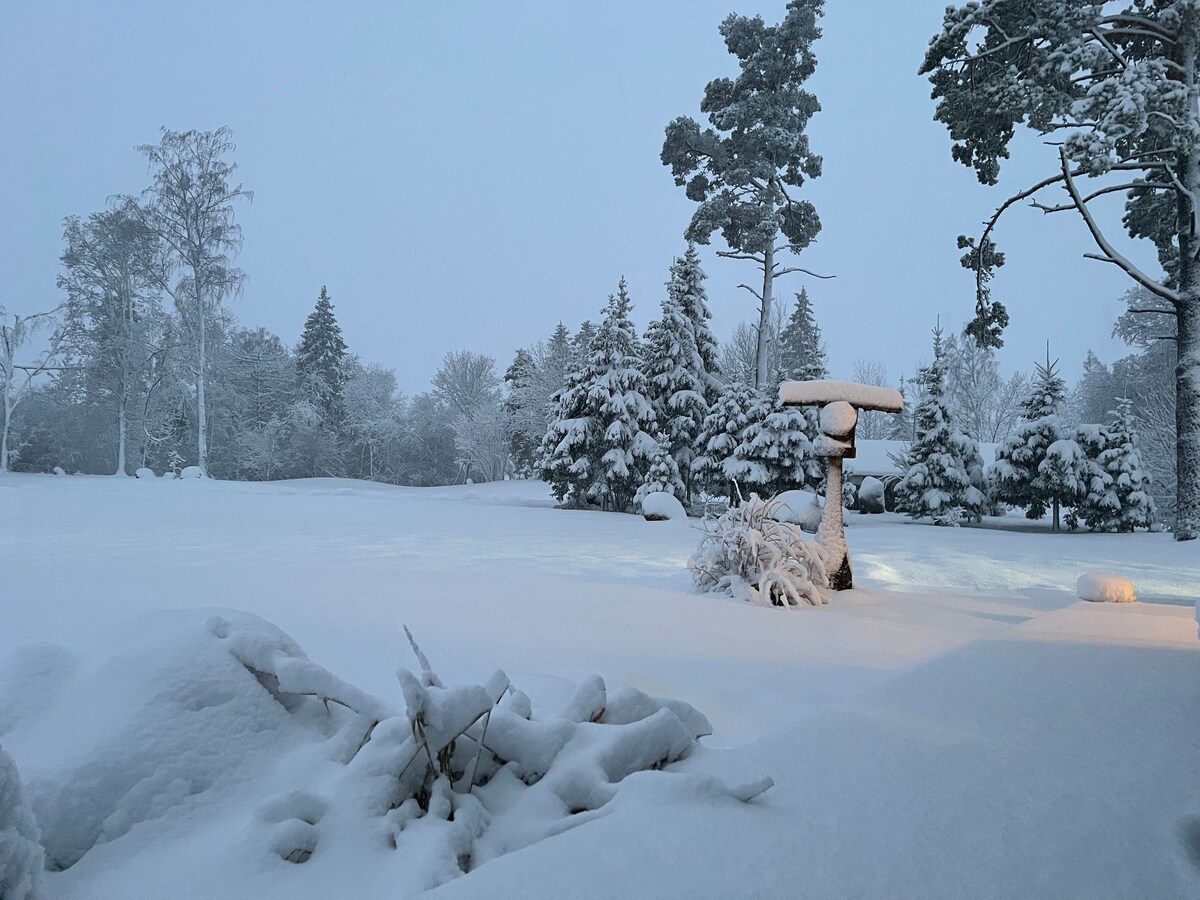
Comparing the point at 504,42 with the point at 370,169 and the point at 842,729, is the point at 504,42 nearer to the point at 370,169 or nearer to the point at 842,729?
the point at 370,169

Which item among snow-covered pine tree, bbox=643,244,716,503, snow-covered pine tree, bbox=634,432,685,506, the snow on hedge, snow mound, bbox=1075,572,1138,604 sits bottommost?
snow mound, bbox=1075,572,1138,604

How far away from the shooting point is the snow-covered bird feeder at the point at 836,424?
4.91 m

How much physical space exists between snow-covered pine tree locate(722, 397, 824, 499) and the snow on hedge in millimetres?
11962

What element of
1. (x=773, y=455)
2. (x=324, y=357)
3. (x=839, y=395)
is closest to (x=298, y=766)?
(x=839, y=395)

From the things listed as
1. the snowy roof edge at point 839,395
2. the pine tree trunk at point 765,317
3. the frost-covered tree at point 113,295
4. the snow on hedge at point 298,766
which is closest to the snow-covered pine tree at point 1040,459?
the pine tree trunk at point 765,317

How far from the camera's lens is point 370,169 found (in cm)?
15600

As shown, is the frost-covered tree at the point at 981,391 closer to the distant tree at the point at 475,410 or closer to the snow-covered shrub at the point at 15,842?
the distant tree at the point at 475,410

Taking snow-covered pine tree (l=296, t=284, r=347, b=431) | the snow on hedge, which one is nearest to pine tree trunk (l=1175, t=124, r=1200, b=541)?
the snow on hedge

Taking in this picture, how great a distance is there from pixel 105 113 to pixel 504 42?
97182mm

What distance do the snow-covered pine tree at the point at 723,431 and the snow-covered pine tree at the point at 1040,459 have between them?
4.98 metres

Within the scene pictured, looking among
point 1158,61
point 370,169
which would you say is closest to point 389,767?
point 1158,61

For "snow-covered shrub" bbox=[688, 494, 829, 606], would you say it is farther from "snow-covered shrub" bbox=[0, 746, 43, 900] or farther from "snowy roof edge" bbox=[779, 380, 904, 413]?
"snow-covered shrub" bbox=[0, 746, 43, 900]

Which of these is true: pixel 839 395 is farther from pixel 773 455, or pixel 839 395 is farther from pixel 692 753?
pixel 773 455

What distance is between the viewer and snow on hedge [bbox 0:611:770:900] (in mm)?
1147
